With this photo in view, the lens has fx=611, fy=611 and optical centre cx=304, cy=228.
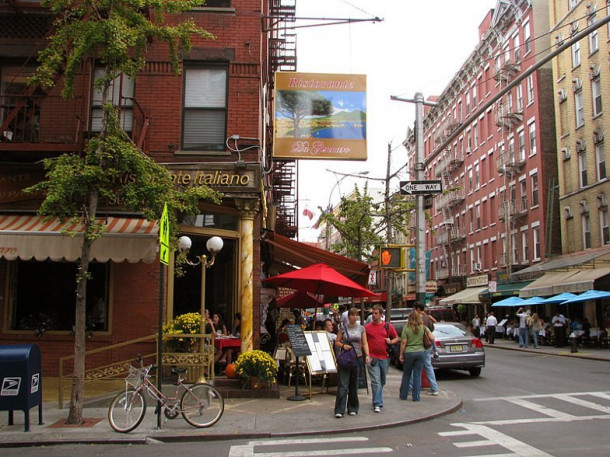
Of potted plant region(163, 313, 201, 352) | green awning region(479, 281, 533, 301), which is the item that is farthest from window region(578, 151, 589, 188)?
potted plant region(163, 313, 201, 352)

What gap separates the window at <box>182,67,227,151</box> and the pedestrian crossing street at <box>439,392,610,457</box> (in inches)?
321

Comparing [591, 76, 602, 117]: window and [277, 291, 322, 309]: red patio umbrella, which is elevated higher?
[591, 76, 602, 117]: window

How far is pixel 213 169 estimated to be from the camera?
13.6 metres

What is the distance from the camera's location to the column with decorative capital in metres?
13.2

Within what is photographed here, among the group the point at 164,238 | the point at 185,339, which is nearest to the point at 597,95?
the point at 185,339

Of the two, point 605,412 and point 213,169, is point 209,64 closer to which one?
point 213,169

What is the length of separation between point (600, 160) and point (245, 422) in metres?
28.2

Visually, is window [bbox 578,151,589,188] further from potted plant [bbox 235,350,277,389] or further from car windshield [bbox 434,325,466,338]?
potted plant [bbox 235,350,277,389]

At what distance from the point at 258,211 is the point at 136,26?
499 centimetres

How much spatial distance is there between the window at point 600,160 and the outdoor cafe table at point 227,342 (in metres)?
24.9

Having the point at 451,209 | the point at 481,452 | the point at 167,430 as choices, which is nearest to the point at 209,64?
the point at 167,430

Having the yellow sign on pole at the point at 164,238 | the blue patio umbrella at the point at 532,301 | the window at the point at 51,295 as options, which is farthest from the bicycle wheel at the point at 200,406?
the blue patio umbrella at the point at 532,301

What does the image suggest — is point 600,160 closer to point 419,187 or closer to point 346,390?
point 419,187

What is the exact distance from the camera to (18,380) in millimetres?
8875
